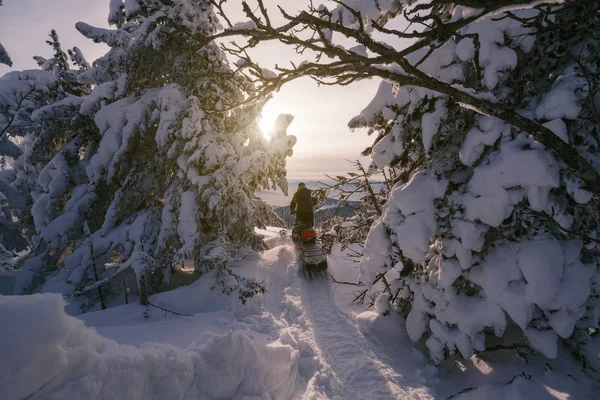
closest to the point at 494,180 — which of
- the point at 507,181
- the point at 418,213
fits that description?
the point at 507,181

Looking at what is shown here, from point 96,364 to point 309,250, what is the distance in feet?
21.6

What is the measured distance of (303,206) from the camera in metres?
9.41

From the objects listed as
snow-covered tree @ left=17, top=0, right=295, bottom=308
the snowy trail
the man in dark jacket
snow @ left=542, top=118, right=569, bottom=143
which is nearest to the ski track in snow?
the snowy trail

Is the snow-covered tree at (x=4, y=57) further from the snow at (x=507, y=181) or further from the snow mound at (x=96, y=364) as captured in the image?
the snow at (x=507, y=181)

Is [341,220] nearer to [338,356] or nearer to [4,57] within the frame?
[338,356]

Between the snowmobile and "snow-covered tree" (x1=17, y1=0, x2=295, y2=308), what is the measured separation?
2115mm

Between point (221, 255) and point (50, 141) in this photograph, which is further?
point (50, 141)

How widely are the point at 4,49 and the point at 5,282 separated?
605 cm

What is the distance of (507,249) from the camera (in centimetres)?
332

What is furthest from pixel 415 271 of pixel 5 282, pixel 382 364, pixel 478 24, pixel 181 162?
pixel 5 282

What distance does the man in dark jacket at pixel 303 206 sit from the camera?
9328 millimetres

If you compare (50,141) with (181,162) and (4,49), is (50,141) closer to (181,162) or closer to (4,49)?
(4,49)

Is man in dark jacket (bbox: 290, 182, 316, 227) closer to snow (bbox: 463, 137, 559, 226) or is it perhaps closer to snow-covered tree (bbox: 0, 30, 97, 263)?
snow (bbox: 463, 137, 559, 226)

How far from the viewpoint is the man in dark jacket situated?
Answer: 9.33 m
